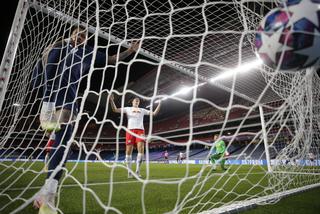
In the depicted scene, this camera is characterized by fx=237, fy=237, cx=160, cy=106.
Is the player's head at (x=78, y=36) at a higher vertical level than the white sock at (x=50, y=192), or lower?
higher

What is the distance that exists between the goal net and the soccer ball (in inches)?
5.2

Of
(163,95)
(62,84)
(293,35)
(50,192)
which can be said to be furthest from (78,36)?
(293,35)

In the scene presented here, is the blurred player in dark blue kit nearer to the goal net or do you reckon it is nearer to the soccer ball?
the goal net

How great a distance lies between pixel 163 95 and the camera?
5.14 ft

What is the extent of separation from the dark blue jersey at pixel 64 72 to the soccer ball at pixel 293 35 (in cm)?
137

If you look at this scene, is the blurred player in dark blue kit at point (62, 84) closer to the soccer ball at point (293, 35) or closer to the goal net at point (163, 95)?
the goal net at point (163, 95)

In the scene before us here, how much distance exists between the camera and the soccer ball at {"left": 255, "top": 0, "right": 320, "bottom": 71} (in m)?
1.28

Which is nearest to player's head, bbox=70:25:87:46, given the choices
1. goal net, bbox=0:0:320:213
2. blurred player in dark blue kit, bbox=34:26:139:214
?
blurred player in dark blue kit, bbox=34:26:139:214

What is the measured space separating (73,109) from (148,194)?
49.4 inches

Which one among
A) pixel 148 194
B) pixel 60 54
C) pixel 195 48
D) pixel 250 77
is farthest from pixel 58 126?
pixel 250 77

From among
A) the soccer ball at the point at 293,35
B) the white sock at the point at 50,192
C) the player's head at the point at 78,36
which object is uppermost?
the player's head at the point at 78,36

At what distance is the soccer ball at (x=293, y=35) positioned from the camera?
50.2 inches

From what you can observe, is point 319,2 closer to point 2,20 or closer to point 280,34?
point 280,34

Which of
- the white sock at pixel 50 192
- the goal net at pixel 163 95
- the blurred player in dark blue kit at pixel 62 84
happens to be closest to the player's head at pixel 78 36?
the blurred player in dark blue kit at pixel 62 84
